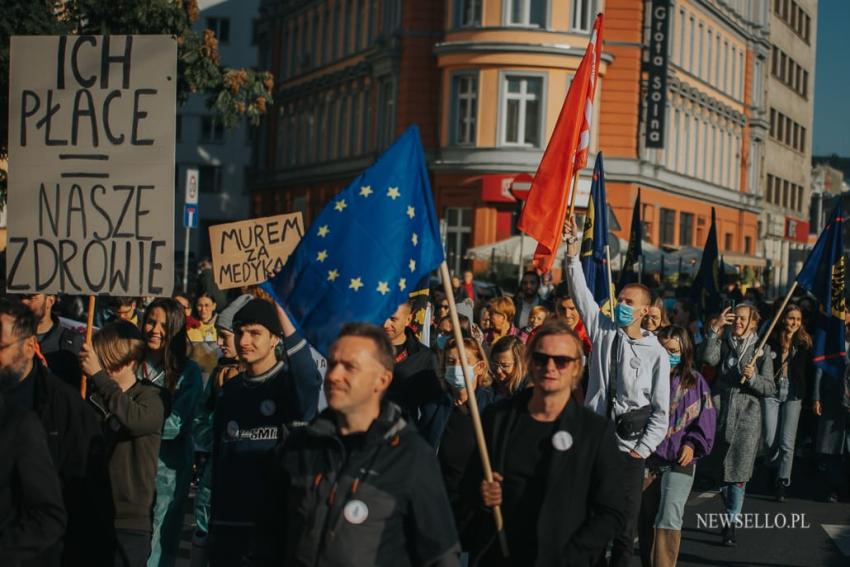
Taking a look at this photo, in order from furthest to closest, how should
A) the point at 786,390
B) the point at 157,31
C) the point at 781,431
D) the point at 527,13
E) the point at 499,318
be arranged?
the point at 527,13 < the point at 157,31 < the point at 781,431 < the point at 786,390 < the point at 499,318

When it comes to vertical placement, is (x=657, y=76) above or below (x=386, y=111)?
above

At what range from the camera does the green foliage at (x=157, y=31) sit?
20.7 m

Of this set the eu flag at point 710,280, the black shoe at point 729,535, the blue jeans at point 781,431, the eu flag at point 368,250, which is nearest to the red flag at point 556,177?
the black shoe at point 729,535

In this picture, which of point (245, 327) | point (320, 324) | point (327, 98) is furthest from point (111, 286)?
point (327, 98)

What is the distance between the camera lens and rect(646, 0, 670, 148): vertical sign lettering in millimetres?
46000

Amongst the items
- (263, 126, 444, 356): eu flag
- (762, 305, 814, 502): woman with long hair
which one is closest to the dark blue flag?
(762, 305, 814, 502): woman with long hair

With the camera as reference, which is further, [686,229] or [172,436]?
[686,229]

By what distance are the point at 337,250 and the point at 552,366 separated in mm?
1084

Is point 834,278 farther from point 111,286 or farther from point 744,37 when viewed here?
point 744,37

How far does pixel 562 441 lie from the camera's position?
5.59 meters

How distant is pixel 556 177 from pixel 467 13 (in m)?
35.5

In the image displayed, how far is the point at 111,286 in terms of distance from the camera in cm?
777

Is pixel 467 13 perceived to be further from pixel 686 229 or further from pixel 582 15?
pixel 686 229

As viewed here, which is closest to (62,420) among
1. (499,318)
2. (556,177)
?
(556,177)
